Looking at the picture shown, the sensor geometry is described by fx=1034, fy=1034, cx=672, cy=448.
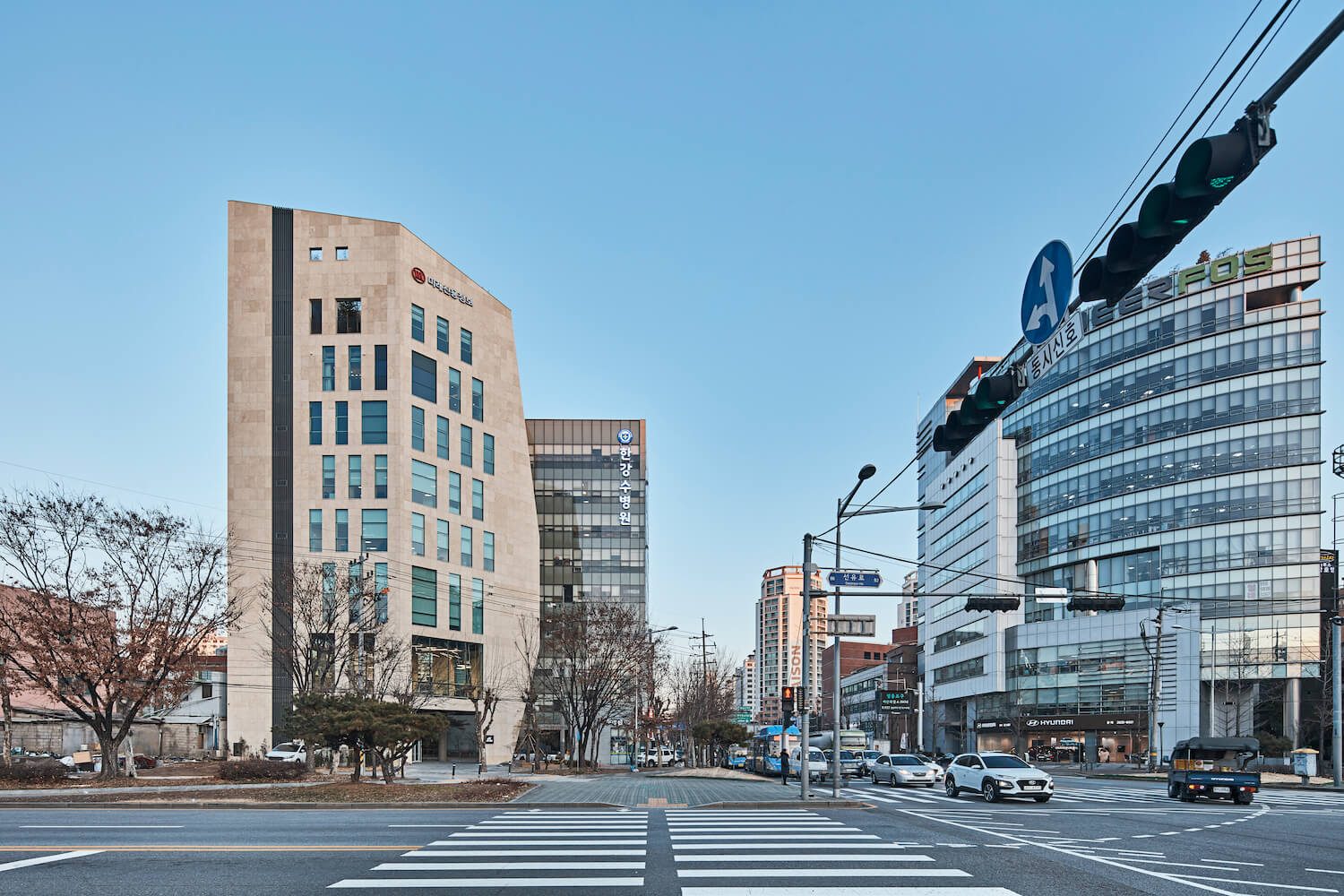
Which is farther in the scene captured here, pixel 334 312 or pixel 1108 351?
pixel 1108 351

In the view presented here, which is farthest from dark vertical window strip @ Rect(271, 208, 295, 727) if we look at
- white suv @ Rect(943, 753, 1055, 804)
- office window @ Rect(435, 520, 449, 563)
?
white suv @ Rect(943, 753, 1055, 804)

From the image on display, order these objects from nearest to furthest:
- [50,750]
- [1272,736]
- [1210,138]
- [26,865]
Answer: [1210,138] < [26,865] < [50,750] < [1272,736]

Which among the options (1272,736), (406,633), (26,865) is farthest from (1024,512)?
(26,865)

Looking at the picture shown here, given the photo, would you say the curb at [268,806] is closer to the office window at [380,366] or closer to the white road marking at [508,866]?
the white road marking at [508,866]

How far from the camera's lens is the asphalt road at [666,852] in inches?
478

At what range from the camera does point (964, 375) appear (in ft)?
386

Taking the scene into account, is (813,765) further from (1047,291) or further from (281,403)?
(281,403)

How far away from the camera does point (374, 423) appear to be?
220ft

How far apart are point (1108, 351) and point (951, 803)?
207ft

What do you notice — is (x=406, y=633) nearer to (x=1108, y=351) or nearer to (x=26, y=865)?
(x=26, y=865)

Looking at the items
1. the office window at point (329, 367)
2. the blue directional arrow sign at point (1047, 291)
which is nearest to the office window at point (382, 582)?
the office window at point (329, 367)

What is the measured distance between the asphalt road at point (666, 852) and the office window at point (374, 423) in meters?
44.3

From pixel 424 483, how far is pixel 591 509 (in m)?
46.7

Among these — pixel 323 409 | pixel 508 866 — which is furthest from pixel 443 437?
pixel 508 866
